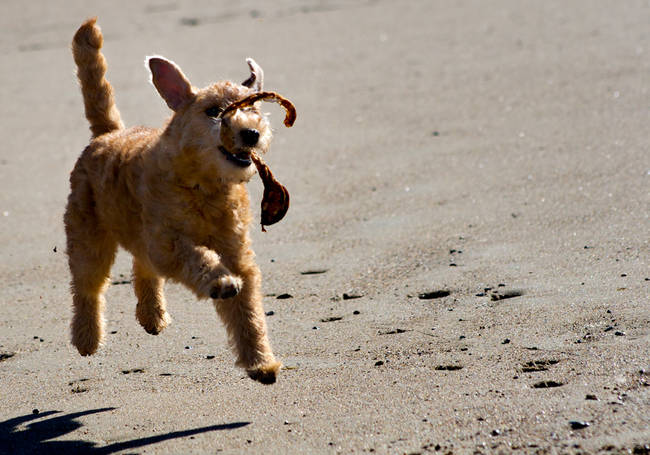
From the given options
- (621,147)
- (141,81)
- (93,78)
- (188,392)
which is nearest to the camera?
(188,392)

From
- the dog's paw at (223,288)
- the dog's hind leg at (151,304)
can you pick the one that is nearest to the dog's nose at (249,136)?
the dog's paw at (223,288)

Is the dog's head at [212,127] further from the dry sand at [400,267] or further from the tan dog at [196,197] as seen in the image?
the dry sand at [400,267]

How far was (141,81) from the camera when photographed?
39.6ft

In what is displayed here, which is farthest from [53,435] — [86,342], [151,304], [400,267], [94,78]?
[400,267]

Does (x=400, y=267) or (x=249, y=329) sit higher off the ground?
(x=249, y=329)

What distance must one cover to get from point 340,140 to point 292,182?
123 cm

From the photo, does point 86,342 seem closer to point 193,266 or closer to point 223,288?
point 193,266

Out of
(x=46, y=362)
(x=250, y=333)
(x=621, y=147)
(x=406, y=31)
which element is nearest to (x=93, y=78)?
(x=46, y=362)

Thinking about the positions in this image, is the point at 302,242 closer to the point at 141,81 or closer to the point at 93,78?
the point at 93,78

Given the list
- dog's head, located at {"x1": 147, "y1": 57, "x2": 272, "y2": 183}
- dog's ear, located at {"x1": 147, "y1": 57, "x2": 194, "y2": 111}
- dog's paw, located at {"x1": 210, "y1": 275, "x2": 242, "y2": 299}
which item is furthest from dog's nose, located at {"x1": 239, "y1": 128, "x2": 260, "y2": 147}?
dog's paw, located at {"x1": 210, "y1": 275, "x2": 242, "y2": 299}

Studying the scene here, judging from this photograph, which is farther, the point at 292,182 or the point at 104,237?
the point at 292,182

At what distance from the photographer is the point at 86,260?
5395 millimetres

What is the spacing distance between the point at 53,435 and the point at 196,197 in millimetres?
1337

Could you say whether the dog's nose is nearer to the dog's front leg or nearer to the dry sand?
the dog's front leg
